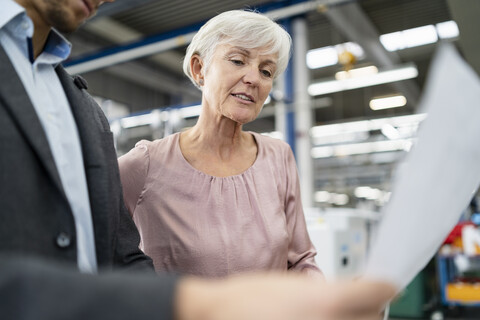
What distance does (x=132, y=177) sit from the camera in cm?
115

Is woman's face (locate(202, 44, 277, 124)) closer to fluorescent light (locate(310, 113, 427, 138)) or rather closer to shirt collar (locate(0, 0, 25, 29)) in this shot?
shirt collar (locate(0, 0, 25, 29))

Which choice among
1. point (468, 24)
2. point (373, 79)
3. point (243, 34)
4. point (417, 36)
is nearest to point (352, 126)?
point (417, 36)

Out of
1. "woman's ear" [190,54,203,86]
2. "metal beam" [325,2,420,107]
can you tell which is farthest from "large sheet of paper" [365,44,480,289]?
"metal beam" [325,2,420,107]

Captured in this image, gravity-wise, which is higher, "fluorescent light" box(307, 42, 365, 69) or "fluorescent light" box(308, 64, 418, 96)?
"fluorescent light" box(307, 42, 365, 69)

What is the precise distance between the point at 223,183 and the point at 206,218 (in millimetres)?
116

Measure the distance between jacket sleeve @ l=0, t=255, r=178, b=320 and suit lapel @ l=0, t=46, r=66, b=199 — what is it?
10.6 inches

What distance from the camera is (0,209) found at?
24.0 inches

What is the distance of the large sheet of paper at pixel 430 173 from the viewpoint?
1.46 ft

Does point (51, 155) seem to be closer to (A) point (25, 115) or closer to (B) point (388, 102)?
(A) point (25, 115)

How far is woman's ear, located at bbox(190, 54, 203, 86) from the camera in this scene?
1283 mm

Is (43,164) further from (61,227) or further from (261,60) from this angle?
(261,60)

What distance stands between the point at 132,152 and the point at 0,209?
61 cm

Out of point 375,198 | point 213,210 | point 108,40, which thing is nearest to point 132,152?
point 213,210

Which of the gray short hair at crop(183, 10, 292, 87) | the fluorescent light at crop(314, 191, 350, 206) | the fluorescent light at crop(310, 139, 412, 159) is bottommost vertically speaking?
the fluorescent light at crop(314, 191, 350, 206)
